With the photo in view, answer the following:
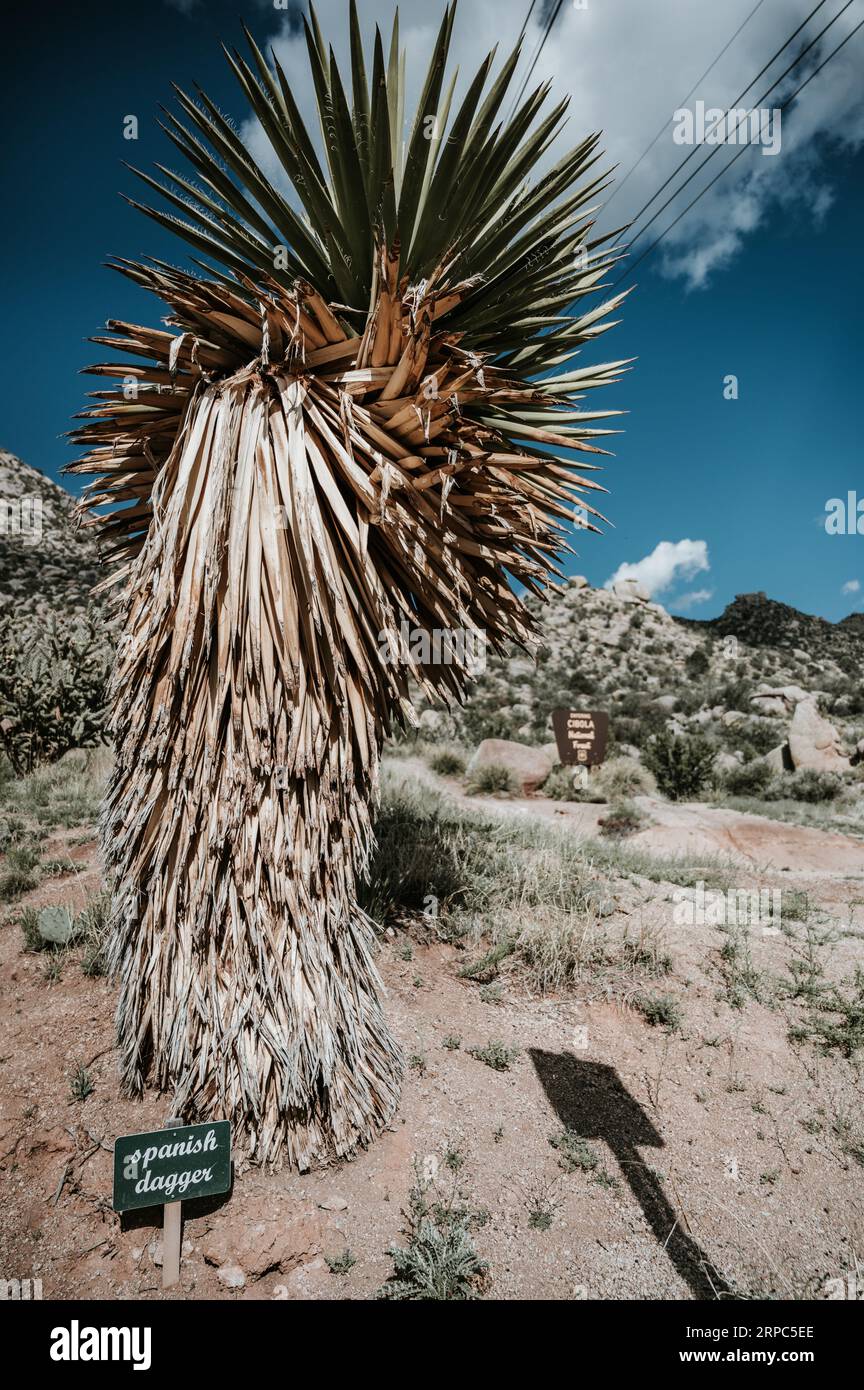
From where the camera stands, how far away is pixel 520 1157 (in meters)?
3.18

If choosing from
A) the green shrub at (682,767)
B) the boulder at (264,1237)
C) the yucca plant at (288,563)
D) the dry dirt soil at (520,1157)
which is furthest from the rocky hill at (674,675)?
the boulder at (264,1237)

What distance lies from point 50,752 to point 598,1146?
29.5 ft

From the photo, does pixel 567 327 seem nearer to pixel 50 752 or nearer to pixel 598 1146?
pixel 598 1146

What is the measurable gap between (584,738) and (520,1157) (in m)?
8.97

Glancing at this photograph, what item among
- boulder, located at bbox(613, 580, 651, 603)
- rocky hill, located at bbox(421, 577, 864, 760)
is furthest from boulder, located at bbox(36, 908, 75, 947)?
boulder, located at bbox(613, 580, 651, 603)

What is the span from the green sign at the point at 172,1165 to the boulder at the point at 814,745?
646 inches

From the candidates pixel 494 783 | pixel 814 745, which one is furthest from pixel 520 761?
pixel 814 745

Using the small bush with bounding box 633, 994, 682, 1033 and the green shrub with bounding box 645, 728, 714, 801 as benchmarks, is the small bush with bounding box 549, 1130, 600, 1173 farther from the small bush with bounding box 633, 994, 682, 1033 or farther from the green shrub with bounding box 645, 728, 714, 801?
the green shrub with bounding box 645, 728, 714, 801

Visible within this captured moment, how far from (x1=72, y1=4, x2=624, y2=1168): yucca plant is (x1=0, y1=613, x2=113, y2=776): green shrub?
7160 mm

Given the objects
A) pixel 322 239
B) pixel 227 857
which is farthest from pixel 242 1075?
pixel 322 239

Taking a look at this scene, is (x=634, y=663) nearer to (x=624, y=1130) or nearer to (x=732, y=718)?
(x=732, y=718)

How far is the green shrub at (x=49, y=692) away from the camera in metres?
9.34

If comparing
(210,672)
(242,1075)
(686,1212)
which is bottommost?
(686,1212)
